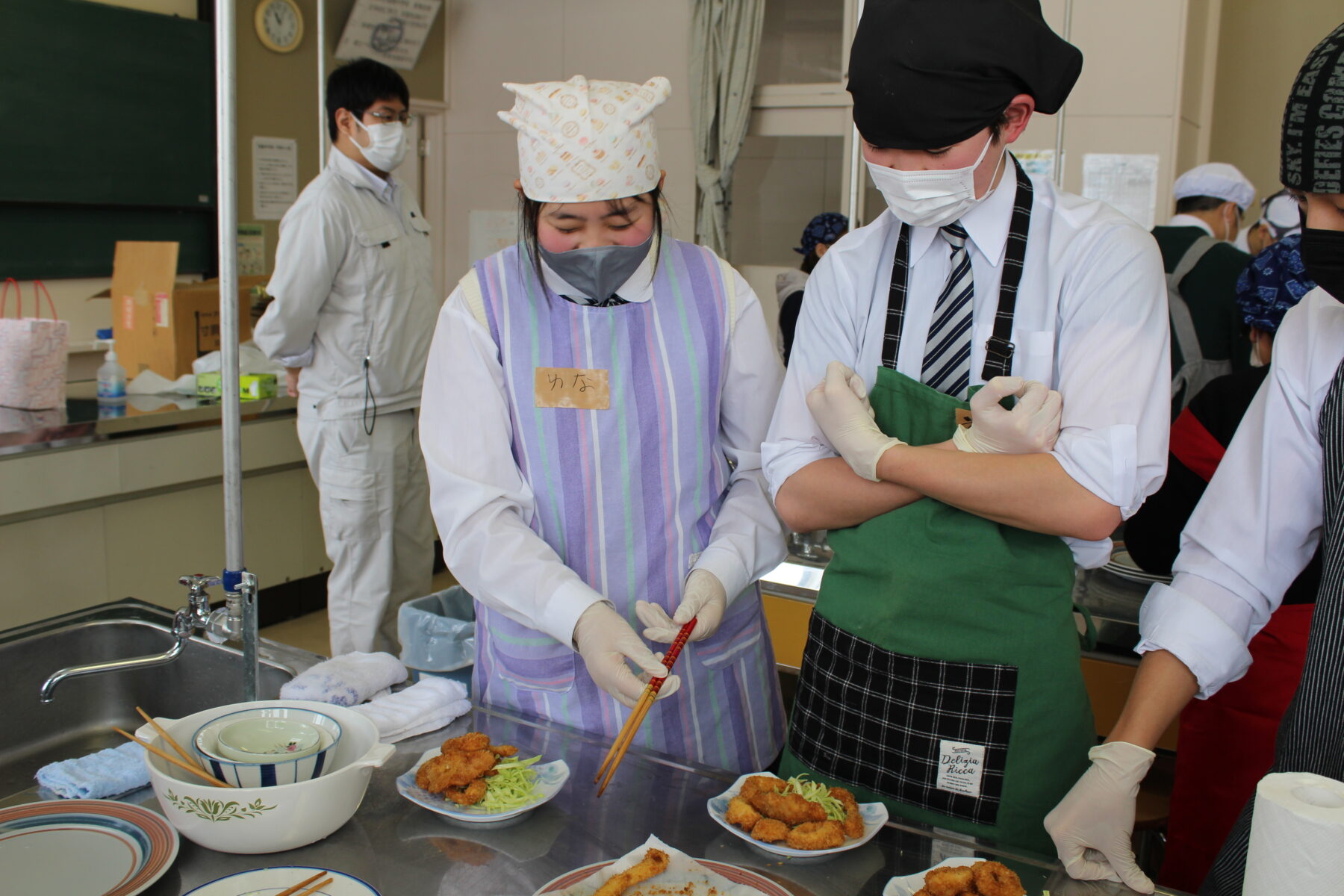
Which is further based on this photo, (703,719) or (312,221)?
(312,221)

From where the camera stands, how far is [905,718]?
4.11 feet

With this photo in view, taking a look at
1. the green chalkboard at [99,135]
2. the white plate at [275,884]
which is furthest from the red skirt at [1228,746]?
the green chalkboard at [99,135]

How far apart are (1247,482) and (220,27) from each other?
4.33 ft

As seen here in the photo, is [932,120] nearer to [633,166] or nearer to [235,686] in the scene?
[633,166]

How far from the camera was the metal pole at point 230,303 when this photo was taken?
1.37 metres

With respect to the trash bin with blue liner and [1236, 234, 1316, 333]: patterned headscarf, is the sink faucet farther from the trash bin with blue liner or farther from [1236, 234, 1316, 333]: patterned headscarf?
[1236, 234, 1316, 333]: patterned headscarf

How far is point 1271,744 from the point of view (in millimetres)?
1585

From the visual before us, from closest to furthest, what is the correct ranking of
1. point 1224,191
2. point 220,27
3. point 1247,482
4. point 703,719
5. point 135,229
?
point 1247,482 < point 220,27 < point 703,719 < point 1224,191 < point 135,229

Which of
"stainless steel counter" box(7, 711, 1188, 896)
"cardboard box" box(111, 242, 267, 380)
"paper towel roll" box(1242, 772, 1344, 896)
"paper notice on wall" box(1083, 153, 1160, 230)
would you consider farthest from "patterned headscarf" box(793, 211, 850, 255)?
"paper towel roll" box(1242, 772, 1344, 896)

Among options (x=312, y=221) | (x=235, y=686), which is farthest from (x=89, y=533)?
(x=235, y=686)

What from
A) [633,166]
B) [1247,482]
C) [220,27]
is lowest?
[1247,482]

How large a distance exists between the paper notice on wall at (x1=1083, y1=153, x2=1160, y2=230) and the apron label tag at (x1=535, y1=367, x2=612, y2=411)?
387 centimetres

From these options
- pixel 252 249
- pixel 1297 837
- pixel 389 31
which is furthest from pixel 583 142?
pixel 389 31

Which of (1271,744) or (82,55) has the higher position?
(82,55)
